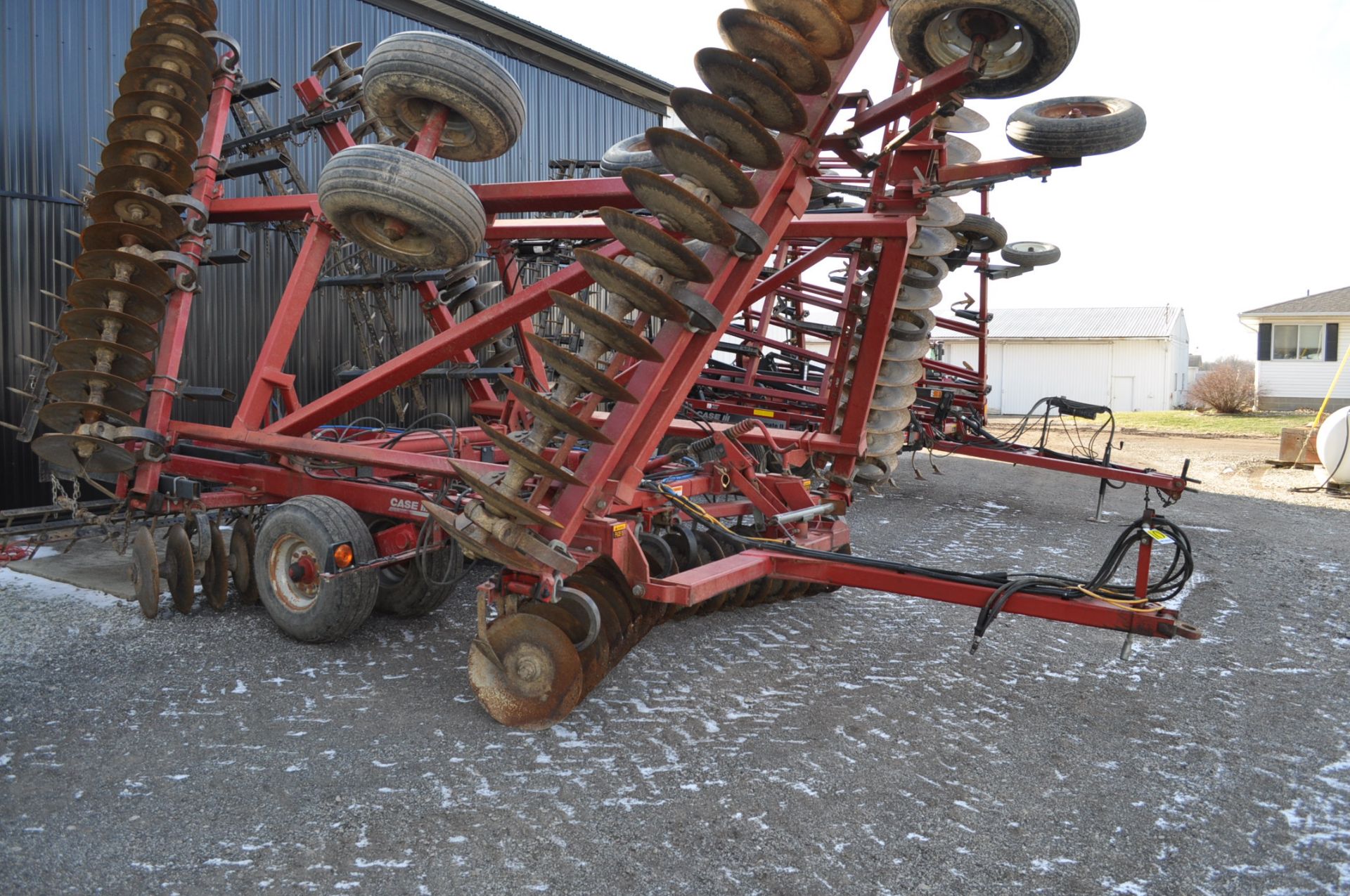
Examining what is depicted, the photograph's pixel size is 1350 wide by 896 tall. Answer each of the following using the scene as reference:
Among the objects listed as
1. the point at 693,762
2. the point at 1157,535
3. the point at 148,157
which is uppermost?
the point at 148,157

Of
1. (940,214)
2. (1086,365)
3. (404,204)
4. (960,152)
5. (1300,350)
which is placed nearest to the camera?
(404,204)

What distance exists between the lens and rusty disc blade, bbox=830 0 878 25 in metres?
3.93

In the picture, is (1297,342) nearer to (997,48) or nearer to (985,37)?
(997,48)

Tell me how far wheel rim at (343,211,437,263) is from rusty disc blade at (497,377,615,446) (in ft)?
4.19

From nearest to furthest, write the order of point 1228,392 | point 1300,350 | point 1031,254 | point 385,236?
point 385,236, point 1031,254, point 1228,392, point 1300,350

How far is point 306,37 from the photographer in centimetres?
891

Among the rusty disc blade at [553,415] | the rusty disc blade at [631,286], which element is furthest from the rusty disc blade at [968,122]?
the rusty disc blade at [553,415]

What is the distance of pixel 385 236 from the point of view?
175 inches

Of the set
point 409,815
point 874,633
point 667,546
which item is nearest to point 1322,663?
point 874,633

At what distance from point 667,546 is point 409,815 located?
223 cm

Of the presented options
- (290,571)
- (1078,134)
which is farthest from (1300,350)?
(290,571)

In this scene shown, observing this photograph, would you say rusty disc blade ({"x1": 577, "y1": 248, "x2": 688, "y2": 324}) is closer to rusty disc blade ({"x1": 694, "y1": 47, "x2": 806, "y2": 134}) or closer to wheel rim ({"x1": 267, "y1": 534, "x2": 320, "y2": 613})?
rusty disc blade ({"x1": 694, "y1": 47, "x2": 806, "y2": 134})

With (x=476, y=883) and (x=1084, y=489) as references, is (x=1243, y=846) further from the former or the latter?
(x=1084, y=489)

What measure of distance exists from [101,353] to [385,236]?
197 cm
